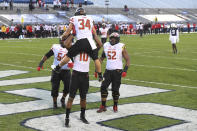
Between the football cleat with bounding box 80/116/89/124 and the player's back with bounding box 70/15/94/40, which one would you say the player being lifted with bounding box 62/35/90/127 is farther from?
the player's back with bounding box 70/15/94/40

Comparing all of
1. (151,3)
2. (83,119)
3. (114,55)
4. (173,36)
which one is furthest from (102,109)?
(151,3)

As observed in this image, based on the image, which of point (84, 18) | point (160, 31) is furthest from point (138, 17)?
point (84, 18)

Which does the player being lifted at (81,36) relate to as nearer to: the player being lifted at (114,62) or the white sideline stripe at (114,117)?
the white sideline stripe at (114,117)

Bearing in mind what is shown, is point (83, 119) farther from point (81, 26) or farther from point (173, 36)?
point (173, 36)

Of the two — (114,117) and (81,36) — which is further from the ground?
(81,36)

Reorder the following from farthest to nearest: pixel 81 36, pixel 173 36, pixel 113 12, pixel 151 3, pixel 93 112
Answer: pixel 151 3 → pixel 113 12 → pixel 173 36 → pixel 93 112 → pixel 81 36

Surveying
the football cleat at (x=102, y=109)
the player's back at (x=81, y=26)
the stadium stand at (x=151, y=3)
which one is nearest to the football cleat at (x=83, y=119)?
the football cleat at (x=102, y=109)

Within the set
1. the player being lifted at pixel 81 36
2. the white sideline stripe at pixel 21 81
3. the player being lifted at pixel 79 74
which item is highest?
the player being lifted at pixel 81 36

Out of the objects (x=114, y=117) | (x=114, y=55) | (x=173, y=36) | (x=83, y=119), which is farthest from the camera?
(x=173, y=36)

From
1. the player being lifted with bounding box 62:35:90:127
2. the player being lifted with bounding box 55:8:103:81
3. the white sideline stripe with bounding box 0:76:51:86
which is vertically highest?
the player being lifted with bounding box 55:8:103:81

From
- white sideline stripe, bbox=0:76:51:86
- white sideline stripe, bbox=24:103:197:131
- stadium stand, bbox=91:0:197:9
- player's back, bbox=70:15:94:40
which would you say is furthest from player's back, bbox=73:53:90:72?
stadium stand, bbox=91:0:197:9

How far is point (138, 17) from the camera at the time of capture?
6328 centimetres

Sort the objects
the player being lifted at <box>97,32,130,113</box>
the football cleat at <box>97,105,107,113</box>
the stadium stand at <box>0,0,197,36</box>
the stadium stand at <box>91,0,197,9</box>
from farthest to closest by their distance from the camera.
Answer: the stadium stand at <box>91,0,197,9</box> → the stadium stand at <box>0,0,197,36</box> → the player being lifted at <box>97,32,130,113</box> → the football cleat at <box>97,105,107,113</box>

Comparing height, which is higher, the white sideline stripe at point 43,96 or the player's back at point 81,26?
the player's back at point 81,26
